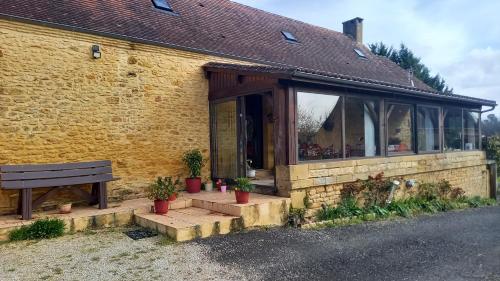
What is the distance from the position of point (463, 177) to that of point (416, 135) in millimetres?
3428

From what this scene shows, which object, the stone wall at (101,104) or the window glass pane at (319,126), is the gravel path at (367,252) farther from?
the stone wall at (101,104)

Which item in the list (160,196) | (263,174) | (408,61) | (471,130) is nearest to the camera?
(160,196)

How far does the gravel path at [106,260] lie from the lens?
4141mm

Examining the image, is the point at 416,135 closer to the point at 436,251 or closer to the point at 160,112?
the point at 436,251

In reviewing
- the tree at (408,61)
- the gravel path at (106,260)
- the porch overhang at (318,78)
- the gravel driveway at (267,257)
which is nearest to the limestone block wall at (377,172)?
the gravel driveway at (267,257)

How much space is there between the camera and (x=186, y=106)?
8.77 metres

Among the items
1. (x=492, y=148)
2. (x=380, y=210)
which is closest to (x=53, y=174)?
(x=380, y=210)

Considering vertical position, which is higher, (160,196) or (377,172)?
(377,172)

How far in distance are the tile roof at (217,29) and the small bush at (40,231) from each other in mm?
3767

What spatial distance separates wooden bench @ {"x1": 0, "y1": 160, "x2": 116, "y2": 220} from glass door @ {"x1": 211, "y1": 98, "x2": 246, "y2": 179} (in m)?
2.82

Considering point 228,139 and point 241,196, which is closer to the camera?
point 241,196

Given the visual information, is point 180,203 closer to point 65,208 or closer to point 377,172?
point 65,208

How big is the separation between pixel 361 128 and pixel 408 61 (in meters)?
21.9

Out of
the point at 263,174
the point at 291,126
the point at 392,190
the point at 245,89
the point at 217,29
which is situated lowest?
the point at 392,190
